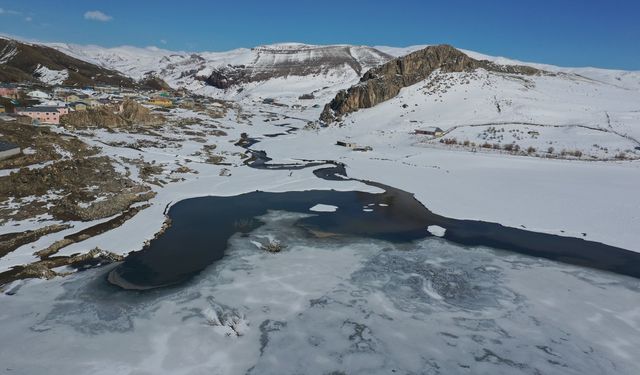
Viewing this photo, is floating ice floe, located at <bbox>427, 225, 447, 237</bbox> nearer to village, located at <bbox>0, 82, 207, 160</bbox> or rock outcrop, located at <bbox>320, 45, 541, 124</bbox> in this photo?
village, located at <bbox>0, 82, 207, 160</bbox>

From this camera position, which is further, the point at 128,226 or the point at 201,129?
the point at 201,129

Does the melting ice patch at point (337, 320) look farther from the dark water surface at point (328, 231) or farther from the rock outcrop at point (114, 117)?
the rock outcrop at point (114, 117)

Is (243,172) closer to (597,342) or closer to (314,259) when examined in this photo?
(314,259)

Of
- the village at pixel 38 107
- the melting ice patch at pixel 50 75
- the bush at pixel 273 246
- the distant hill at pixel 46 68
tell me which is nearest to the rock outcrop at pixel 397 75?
the village at pixel 38 107

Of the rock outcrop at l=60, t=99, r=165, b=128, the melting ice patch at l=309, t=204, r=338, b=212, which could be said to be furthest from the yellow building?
the melting ice patch at l=309, t=204, r=338, b=212

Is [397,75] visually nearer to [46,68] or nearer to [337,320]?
[337,320]

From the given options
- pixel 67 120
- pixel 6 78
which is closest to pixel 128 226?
pixel 67 120
